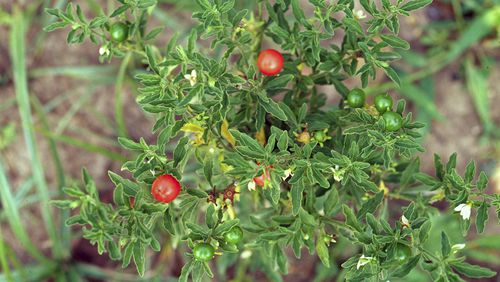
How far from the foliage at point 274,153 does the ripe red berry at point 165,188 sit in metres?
0.04

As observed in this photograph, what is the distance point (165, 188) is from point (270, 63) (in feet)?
1.91

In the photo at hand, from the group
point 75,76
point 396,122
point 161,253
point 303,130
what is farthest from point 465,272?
point 75,76

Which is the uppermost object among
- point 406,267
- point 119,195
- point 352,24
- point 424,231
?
point 352,24

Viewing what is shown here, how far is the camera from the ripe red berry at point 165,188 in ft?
6.40

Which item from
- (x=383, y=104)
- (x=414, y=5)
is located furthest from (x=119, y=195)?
(x=414, y=5)

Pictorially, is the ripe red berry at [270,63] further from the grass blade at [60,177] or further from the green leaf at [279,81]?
the grass blade at [60,177]

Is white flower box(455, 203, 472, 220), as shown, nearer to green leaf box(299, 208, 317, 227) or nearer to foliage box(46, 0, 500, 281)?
foliage box(46, 0, 500, 281)

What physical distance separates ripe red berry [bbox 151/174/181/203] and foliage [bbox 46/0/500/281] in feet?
0.14

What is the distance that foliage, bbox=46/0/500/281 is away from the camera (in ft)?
6.31

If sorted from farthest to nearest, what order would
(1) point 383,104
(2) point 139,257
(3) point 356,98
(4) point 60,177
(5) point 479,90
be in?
(5) point 479,90 → (4) point 60,177 → (3) point 356,98 → (1) point 383,104 → (2) point 139,257

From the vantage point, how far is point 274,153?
78.4 inches

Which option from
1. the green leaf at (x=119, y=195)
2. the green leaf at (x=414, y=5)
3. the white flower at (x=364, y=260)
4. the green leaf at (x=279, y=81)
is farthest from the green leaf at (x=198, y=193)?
the green leaf at (x=414, y=5)

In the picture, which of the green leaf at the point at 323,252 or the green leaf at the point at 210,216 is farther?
the green leaf at the point at 323,252

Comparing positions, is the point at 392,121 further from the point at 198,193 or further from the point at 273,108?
the point at 198,193
